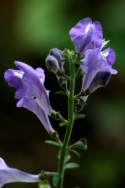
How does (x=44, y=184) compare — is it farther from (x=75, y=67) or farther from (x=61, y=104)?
(x=61, y=104)

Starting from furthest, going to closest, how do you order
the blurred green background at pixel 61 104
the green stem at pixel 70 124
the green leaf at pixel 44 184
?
the blurred green background at pixel 61 104 < the green leaf at pixel 44 184 < the green stem at pixel 70 124

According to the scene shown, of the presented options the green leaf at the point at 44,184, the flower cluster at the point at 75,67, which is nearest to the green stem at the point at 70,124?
the flower cluster at the point at 75,67

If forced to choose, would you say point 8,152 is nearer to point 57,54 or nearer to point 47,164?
point 47,164

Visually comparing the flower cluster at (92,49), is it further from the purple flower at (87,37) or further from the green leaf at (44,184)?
the green leaf at (44,184)

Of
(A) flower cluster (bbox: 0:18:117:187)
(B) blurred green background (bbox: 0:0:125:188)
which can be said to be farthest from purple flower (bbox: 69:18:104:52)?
(B) blurred green background (bbox: 0:0:125:188)

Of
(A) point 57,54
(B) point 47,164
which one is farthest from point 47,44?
(A) point 57,54

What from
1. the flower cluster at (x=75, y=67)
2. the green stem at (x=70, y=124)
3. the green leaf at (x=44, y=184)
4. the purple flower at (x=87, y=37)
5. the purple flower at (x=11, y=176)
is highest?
the purple flower at (x=87, y=37)

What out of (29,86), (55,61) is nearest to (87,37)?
(55,61)
